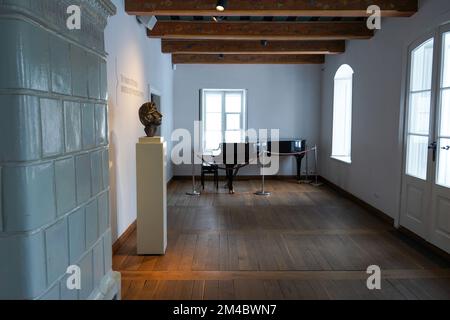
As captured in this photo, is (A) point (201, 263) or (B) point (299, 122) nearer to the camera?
(A) point (201, 263)

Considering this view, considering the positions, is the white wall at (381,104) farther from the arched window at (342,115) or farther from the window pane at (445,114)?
the window pane at (445,114)

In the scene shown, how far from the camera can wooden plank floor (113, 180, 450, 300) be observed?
3172 millimetres

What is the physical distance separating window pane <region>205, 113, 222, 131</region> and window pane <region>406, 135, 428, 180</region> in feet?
17.3

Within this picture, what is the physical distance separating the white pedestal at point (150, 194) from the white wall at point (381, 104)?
3.22m

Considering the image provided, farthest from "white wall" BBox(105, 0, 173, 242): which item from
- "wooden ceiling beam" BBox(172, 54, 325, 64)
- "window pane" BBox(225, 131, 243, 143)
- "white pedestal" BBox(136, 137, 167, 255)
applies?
"window pane" BBox(225, 131, 243, 143)

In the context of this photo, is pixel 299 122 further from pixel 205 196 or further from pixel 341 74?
pixel 205 196

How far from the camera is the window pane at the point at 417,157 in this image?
4.45 m

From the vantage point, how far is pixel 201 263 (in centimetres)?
Answer: 381

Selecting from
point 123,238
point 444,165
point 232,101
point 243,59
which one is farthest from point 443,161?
point 232,101

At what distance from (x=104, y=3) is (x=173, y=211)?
5075 millimetres

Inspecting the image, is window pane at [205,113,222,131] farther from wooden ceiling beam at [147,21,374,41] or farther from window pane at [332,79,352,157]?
wooden ceiling beam at [147,21,374,41]

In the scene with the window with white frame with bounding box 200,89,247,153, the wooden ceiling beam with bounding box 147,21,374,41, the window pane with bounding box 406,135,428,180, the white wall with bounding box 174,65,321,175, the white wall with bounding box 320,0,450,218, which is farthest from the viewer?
the window with white frame with bounding box 200,89,247,153

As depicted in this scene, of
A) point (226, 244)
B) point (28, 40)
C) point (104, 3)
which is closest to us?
point (28, 40)

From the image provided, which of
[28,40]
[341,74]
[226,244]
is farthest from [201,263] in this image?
[341,74]
